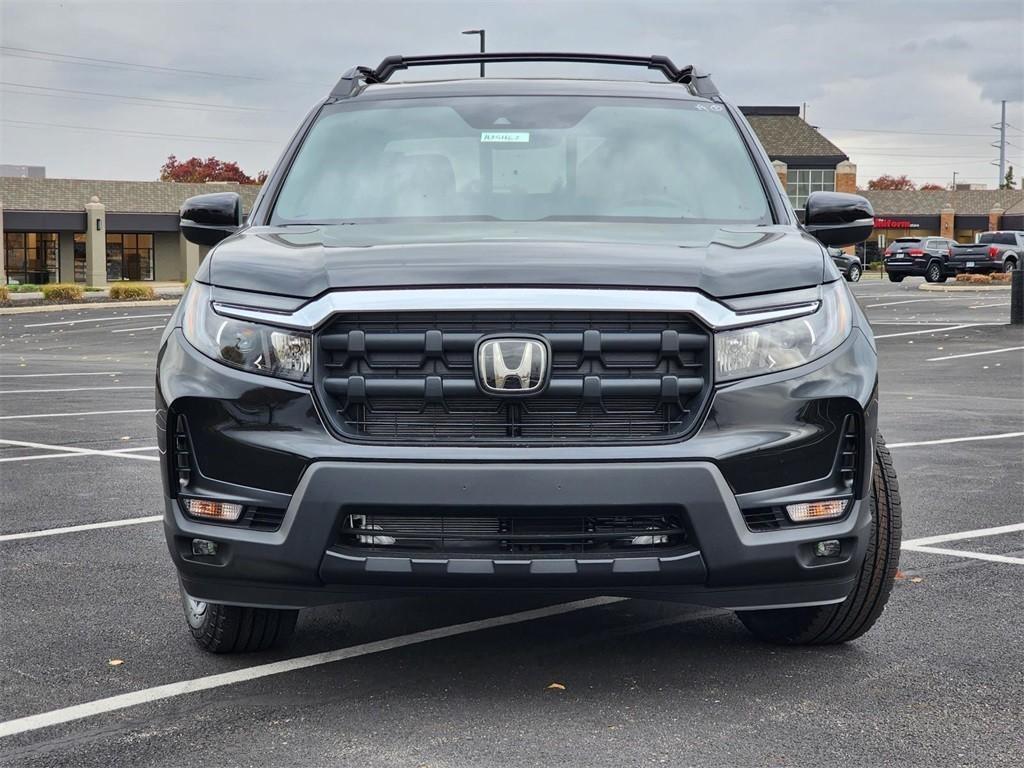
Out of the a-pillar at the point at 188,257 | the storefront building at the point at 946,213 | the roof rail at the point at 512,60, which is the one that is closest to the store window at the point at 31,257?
the a-pillar at the point at 188,257

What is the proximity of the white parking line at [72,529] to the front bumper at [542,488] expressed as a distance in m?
3.13

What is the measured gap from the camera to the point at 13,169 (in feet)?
356

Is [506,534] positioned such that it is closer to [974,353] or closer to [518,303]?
[518,303]

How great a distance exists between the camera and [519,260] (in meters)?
4.08

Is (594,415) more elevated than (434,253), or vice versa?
(434,253)

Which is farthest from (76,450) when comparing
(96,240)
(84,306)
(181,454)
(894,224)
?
(894,224)

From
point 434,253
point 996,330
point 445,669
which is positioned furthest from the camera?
point 996,330

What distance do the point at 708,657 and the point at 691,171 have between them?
1.90m

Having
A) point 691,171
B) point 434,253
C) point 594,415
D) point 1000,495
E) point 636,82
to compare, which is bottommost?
point 1000,495

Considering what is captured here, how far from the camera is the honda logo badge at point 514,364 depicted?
3.88 m

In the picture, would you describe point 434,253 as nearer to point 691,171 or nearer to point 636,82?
point 691,171

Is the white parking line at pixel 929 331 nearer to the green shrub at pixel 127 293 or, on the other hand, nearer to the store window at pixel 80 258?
the green shrub at pixel 127 293

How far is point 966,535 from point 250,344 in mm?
4231

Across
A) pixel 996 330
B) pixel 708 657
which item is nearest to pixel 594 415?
pixel 708 657
